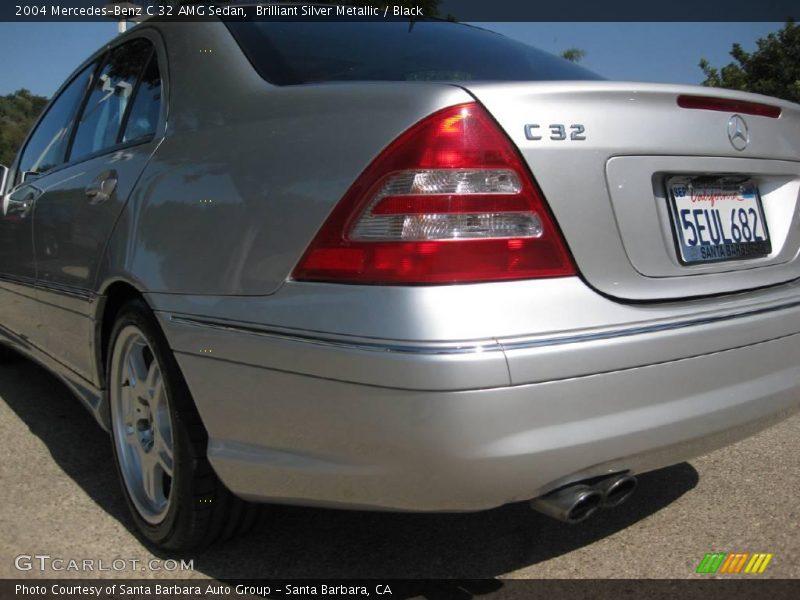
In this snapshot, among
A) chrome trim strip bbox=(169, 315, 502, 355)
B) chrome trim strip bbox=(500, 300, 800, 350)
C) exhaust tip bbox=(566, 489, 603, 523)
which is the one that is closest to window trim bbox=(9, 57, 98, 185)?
chrome trim strip bbox=(169, 315, 502, 355)

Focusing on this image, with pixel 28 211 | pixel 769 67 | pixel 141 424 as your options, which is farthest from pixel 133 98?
pixel 769 67

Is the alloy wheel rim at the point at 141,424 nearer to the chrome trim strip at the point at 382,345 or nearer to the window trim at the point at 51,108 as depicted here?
the chrome trim strip at the point at 382,345

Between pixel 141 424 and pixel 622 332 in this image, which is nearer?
pixel 622 332

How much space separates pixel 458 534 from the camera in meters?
2.39

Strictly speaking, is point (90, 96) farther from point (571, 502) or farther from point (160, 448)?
point (571, 502)

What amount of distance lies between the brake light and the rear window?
430 mm

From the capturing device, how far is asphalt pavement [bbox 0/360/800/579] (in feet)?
7.18

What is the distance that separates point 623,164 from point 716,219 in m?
0.39

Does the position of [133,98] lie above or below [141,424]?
above

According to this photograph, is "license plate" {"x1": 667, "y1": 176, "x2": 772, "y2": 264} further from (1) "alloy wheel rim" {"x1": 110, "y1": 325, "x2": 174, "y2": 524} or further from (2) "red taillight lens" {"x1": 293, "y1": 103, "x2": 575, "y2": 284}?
(1) "alloy wheel rim" {"x1": 110, "y1": 325, "x2": 174, "y2": 524}

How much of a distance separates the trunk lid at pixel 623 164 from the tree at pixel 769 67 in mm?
21155

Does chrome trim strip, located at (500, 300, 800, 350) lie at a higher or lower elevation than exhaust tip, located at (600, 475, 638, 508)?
higher

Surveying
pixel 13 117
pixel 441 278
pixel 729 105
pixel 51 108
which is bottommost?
pixel 441 278

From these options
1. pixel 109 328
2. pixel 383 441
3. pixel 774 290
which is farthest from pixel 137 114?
pixel 774 290
